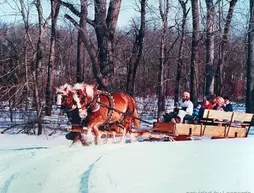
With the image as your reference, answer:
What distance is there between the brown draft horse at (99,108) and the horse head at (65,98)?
0.13 meters

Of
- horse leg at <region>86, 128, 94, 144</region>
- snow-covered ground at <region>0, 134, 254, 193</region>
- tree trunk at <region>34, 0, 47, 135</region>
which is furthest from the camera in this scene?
tree trunk at <region>34, 0, 47, 135</region>

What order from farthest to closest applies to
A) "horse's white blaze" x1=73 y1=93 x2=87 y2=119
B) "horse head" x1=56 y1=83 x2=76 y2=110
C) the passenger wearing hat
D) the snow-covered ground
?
the passenger wearing hat, "horse's white blaze" x1=73 y1=93 x2=87 y2=119, "horse head" x1=56 y1=83 x2=76 y2=110, the snow-covered ground

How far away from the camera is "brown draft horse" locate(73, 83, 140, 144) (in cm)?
1135

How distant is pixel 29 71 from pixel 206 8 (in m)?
8.09

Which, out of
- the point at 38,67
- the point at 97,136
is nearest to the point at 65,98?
the point at 97,136

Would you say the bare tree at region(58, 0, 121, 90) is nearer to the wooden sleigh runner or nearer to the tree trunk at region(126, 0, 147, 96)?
the tree trunk at region(126, 0, 147, 96)

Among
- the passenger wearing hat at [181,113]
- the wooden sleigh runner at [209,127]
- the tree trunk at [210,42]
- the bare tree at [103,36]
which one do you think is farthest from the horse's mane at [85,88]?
the tree trunk at [210,42]

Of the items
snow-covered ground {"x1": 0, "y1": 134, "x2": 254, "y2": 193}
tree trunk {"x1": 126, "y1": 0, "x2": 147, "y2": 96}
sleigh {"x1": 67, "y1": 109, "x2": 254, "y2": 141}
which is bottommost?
snow-covered ground {"x1": 0, "y1": 134, "x2": 254, "y2": 193}

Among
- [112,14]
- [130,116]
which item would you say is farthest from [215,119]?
[112,14]

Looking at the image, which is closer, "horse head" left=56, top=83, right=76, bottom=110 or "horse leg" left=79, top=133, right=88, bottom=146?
"horse head" left=56, top=83, right=76, bottom=110

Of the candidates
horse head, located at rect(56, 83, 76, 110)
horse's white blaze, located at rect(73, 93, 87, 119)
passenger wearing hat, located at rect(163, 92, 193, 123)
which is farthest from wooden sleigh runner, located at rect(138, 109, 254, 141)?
horse head, located at rect(56, 83, 76, 110)

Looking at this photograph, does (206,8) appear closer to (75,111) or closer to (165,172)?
(75,111)

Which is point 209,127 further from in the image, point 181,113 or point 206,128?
point 181,113

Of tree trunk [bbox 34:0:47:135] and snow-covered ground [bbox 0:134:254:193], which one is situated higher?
tree trunk [bbox 34:0:47:135]
